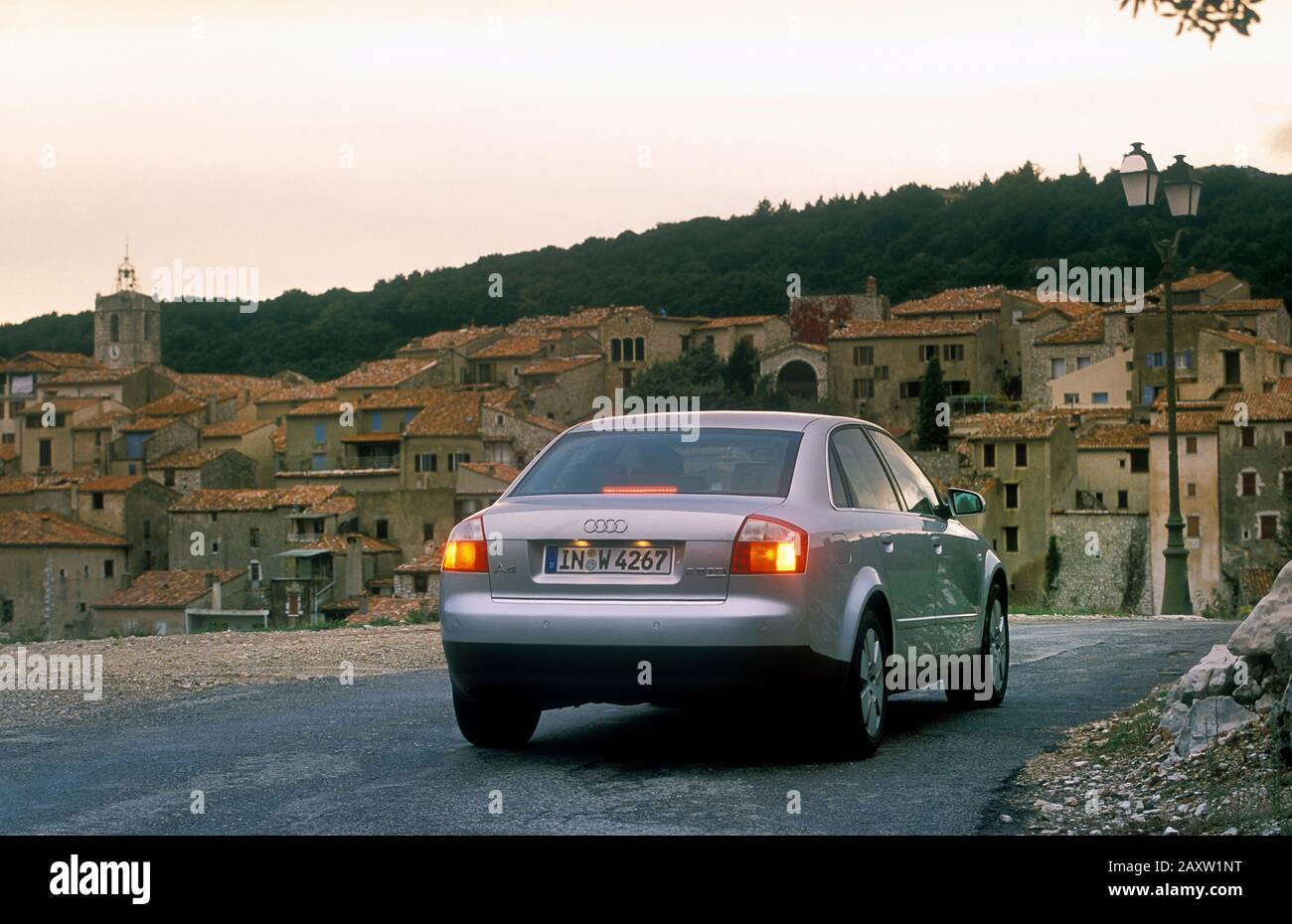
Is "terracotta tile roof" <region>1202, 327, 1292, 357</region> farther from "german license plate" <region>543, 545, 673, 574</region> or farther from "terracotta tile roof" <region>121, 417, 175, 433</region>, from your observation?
"german license plate" <region>543, 545, 673, 574</region>

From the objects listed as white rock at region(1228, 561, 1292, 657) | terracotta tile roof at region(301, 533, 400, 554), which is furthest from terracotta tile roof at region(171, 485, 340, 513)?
white rock at region(1228, 561, 1292, 657)

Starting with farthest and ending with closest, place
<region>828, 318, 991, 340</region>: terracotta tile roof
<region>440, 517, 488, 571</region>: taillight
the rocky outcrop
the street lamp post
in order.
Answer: <region>828, 318, 991, 340</region>: terracotta tile roof → the street lamp post → <region>440, 517, 488, 571</region>: taillight → the rocky outcrop

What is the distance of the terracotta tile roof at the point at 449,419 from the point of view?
9525 cm

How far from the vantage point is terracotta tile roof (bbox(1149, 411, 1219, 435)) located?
72.5 m

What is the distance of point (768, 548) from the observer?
23.9ft

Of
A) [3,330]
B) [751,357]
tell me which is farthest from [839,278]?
[3,330]

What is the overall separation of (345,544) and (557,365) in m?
33.9

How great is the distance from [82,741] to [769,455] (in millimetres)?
3914

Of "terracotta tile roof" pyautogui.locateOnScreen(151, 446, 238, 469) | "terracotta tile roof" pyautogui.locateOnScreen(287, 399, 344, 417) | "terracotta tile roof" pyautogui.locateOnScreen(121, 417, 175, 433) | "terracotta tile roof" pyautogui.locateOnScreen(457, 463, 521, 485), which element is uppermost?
"terracotta tile roof" pyautogui.locateOnScreen(287, 399, 344, 417)

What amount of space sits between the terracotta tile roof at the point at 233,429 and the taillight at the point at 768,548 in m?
101

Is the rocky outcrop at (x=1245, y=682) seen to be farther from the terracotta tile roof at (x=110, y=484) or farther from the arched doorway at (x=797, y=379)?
the arched doorway at (x=797, y=379)

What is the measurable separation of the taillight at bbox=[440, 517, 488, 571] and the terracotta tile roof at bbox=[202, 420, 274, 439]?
10034 cm

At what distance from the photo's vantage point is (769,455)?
8055 millimetres

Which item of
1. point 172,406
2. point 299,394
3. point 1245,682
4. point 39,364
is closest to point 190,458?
point 299,394
